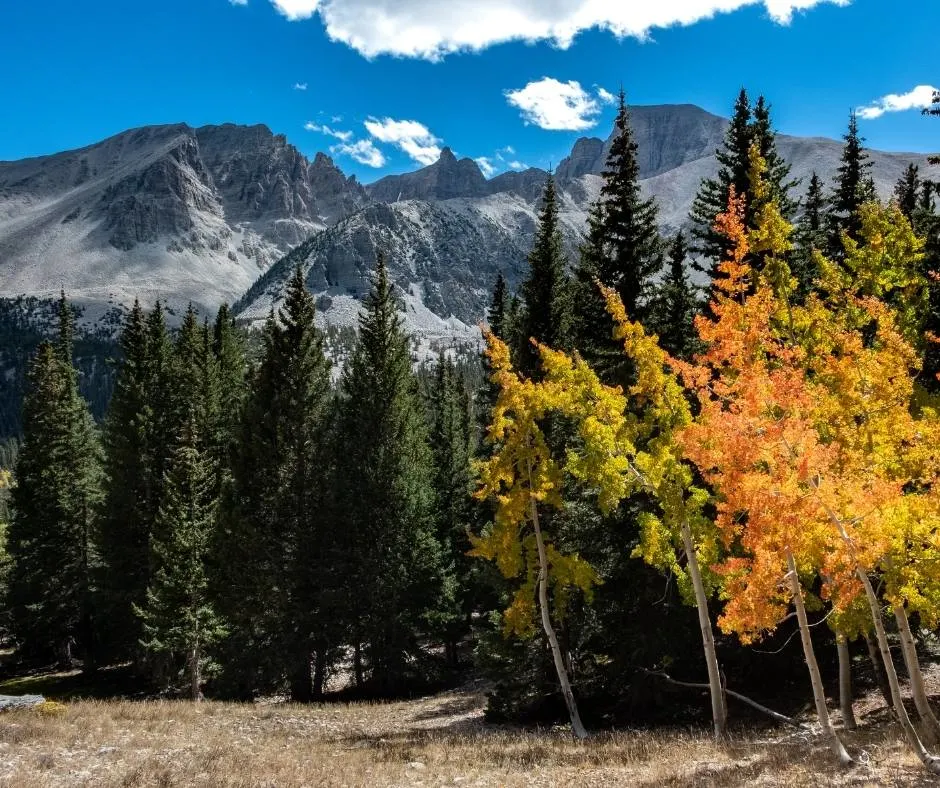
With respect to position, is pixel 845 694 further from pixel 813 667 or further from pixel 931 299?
pixel 931 299

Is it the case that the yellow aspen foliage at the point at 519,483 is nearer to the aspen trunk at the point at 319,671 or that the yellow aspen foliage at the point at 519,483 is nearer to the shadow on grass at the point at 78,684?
the aspen trunk at the point at 319,671

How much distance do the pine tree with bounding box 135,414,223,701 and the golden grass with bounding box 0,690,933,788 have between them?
8.34m

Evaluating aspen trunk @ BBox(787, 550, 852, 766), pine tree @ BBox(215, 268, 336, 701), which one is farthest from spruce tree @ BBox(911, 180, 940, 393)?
pine tree @ BBox(215, 268, 336, 701)

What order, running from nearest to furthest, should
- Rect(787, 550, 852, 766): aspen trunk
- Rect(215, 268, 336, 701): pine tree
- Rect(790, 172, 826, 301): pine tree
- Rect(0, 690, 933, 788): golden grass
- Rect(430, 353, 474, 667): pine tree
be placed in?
Rect(787, 550, 852, 766): aspen trunk, Rect(0, 690, 933, 788): golden grass, Rect(790, 172, 826, 301): pine tree, Rect(215, 268, 336, 701): pine tree, Rect(430, 353, 474, 667): pine tree

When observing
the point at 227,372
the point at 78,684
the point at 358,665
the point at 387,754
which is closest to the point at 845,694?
the point at 387,754

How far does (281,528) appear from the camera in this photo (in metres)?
27.9

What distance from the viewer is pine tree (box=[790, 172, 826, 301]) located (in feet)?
78.2

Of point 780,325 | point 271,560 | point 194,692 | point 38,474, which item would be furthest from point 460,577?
point 38,474

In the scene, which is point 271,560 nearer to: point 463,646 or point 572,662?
point 572,662

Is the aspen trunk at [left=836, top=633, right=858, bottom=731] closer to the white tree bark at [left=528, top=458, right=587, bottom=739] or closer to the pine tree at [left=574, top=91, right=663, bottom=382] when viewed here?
the white tree bark at [left=528, top=458, right=587, bottom=739]

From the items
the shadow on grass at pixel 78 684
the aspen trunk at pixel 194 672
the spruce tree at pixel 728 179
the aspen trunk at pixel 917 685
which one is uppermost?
the spruce tree at pixel 728 179

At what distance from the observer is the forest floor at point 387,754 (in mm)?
12336

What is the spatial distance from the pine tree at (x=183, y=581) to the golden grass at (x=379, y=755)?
8.34 metres

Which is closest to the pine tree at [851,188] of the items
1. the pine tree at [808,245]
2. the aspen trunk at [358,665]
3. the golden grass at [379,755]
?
the pine tree at [808,245]
